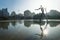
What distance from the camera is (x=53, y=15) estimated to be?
232 inches

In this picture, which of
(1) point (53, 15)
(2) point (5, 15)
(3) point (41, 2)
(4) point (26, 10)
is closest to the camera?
(3) point (41, 2)

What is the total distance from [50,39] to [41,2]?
275cm

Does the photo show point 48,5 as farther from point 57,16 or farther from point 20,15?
point 20,15

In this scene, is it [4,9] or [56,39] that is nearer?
[56,39]

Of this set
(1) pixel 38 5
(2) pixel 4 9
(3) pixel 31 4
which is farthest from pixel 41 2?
(2) pixel 4 9

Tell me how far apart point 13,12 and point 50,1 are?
238 cm

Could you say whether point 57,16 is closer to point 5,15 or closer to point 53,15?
point 53,15

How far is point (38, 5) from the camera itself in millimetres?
4750

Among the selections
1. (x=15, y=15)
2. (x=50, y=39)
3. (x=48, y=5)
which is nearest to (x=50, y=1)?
(x=48, y=5)

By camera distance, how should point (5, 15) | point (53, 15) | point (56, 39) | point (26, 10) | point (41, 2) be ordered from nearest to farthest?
point (56, 39)
point (41, 2)
point (26, 10)
point (53, 15)
point (5, 15)

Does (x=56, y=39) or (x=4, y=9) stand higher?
(x=4, y=9)

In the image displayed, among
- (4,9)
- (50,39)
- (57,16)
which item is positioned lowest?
(50,39)

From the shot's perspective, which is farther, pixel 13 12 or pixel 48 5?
pixel 13 12

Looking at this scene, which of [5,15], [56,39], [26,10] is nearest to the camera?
[56,39]
